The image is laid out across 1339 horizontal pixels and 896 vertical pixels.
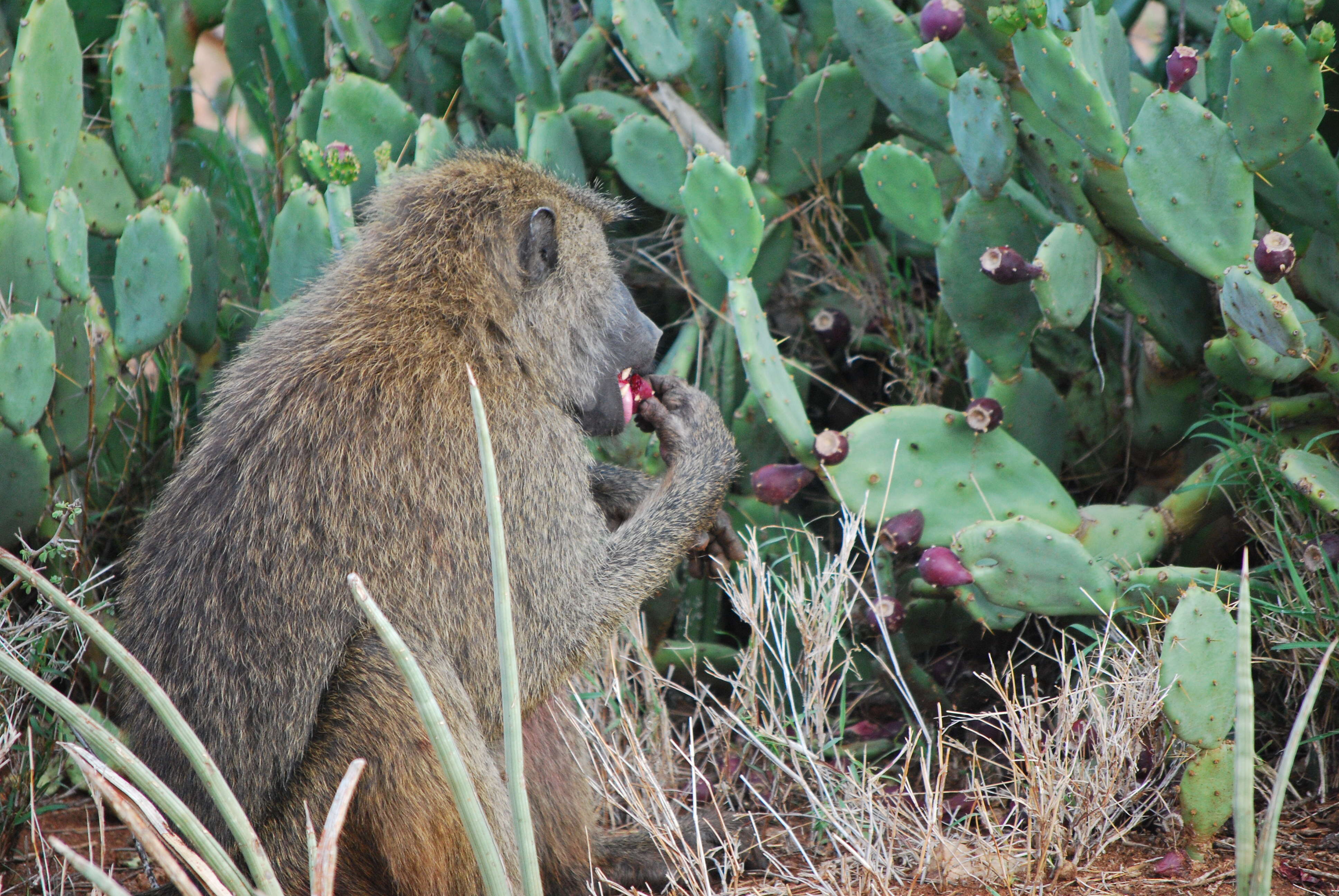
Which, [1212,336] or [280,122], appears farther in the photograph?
[280,122]

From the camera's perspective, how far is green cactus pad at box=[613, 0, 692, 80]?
3248 millimetres

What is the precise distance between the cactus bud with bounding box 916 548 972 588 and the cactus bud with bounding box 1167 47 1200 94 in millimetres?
1158

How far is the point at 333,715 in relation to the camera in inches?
89.6

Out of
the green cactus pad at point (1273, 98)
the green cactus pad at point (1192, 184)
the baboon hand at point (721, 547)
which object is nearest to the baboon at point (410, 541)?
the baboon hand at point (721, 547)

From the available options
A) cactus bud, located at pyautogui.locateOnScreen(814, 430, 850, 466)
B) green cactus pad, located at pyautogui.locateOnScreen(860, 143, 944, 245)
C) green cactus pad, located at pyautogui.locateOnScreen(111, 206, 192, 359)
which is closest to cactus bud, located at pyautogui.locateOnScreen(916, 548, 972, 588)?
cactus bud, located at pyautogui.locateOnScreen(814, 430, 850, 466)

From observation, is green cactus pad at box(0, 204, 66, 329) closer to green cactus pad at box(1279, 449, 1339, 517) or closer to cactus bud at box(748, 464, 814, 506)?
cactus bud at box(748, 464, 814, 506)

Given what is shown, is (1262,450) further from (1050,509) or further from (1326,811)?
(1326,811)

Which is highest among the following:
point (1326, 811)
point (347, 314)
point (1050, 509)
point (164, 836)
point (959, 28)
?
point (959, 28)

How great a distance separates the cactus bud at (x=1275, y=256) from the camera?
7.78 ft

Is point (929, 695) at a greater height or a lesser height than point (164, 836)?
lesser

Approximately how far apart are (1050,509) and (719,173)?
1177 millimetres

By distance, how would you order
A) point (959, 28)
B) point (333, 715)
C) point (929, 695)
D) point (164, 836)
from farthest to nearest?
point (929, 695) → point (959, 28) → point (333, 715) → point (164, 836)

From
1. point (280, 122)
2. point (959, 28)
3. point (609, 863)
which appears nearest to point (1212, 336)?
point (959, 28)

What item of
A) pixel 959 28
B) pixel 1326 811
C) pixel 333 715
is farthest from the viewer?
pixel 959 28
